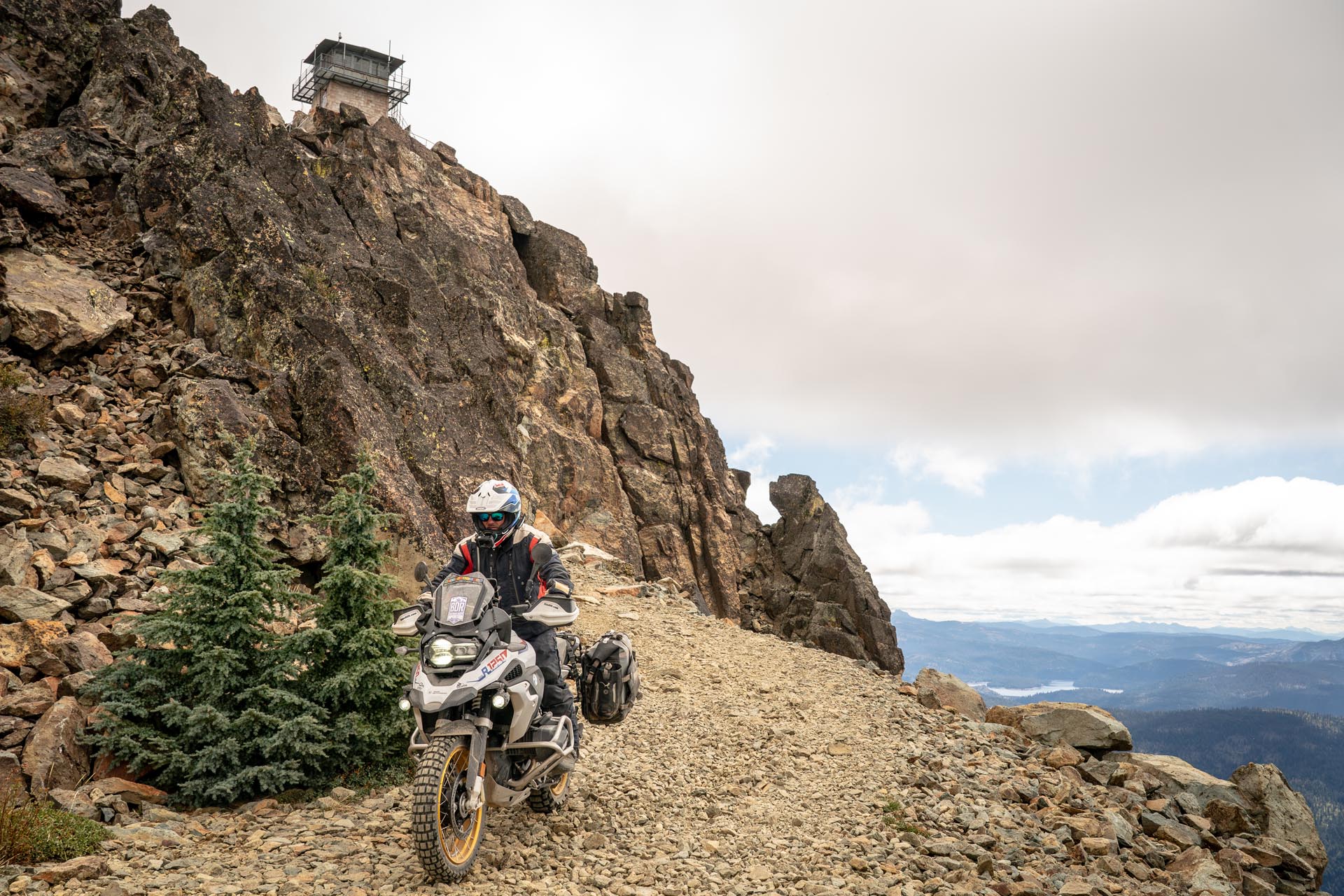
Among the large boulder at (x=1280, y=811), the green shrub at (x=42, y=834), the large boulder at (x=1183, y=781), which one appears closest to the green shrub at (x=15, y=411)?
the green shrub at (x=42, y=834)

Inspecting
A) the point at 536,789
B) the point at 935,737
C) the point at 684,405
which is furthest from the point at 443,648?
the point at 684,405

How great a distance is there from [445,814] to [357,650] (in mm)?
2956

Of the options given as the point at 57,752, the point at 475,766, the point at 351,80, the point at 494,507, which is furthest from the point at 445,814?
the point at 351,80

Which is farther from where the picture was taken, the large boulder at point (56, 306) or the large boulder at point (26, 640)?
the large boulder at point (56, 306)

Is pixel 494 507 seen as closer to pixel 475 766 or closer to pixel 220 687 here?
pixel 475 766

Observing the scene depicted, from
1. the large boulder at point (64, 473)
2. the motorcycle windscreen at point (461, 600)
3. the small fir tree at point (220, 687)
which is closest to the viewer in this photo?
the motorcycle windscreen at point (461, 600)

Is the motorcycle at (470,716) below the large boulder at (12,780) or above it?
above

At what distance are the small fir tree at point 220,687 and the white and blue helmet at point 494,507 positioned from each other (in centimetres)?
263

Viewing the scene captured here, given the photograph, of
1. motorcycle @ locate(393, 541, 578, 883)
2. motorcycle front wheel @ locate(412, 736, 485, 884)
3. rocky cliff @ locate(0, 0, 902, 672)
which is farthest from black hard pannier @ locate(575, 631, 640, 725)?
rocky cliff @ locate(0, 0, 902, 672)

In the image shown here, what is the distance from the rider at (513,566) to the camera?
745 centimetres

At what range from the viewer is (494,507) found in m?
7.45

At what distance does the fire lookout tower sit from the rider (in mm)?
61508

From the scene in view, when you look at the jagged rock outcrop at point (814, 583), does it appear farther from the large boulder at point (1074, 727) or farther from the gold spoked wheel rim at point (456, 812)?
the gold spoked wheel rim at point (456, 812)

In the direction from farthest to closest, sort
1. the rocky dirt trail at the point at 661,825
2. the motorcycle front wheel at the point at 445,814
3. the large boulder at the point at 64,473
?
the large boulder at the point at 64,473, the rocky dirt trail at the point at 661,825, the motorcycle front wheel at the point at 445,814
